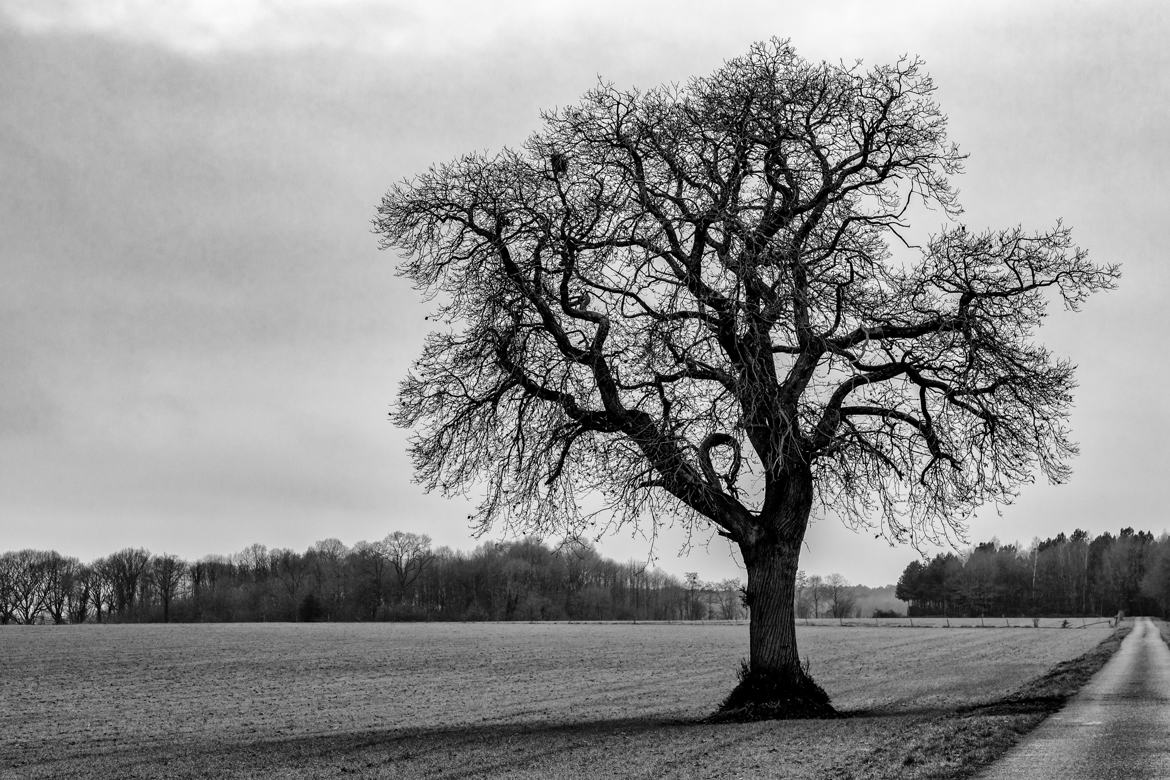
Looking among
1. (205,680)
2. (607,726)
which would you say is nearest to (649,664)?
(205,680)

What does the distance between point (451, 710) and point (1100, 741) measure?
17303mm

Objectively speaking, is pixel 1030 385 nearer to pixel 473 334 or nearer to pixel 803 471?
pixel 803 471

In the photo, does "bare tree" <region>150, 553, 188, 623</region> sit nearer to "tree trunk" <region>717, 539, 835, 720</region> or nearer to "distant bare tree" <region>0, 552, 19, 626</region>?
"distant bare tree" <region>0, 552, 19, 626</region>

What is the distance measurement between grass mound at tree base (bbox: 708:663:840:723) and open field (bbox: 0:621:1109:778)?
67cm

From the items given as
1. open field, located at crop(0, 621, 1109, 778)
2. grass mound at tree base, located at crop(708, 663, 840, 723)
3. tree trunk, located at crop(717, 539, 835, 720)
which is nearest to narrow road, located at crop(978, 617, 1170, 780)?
open field, located at crop(0, 621, 1109, 778)

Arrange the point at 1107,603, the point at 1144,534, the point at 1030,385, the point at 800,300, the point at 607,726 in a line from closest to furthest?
the point at 800,300, the point at 1030,385, the point at 607,726, the point at 1107,603, the point at 1144,534

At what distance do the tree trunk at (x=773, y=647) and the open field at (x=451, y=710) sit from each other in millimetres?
1010

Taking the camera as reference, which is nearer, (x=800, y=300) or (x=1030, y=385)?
(x=800, y=300)

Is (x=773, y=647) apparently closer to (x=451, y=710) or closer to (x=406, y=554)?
(x=451, y=710)

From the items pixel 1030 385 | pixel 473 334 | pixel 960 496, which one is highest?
pixel 473 334

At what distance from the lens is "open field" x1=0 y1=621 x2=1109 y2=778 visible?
51.4 ft

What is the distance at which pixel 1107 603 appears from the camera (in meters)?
160

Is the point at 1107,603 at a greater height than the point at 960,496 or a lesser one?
lesser

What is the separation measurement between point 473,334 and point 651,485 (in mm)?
4537
